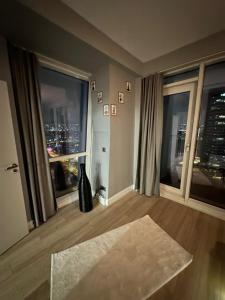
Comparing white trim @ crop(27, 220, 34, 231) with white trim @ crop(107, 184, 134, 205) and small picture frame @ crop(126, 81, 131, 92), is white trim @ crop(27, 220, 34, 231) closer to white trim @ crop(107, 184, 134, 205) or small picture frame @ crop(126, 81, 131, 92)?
white trim @ crop(107, 184, 134, 205)

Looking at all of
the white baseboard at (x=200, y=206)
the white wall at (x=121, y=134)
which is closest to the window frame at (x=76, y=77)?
the white wall at (x=121, y=134)

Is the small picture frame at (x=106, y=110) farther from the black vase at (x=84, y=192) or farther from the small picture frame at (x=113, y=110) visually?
the black vase at (x=84, y=192)

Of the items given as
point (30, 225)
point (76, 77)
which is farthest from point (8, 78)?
point (30, 225)

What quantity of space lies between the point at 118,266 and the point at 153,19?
8.97 feet

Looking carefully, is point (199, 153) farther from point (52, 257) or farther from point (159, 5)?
point (52, 257)

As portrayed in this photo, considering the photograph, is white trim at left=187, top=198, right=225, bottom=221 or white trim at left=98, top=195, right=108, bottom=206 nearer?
white trim at left=187, top=198, right=225, bottom=221

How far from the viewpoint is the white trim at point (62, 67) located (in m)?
1.86

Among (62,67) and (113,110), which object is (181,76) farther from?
(62,67)

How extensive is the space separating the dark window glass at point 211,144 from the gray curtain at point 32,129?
2423 millimetres

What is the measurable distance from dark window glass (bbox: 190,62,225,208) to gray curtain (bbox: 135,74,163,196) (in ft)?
2.06

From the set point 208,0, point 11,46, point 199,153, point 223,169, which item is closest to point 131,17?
point 208,0

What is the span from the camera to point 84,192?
7.11 ft

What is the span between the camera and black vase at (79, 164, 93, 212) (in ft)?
7.07

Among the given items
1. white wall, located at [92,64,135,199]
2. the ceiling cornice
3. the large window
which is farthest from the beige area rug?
the ceiling cornice
